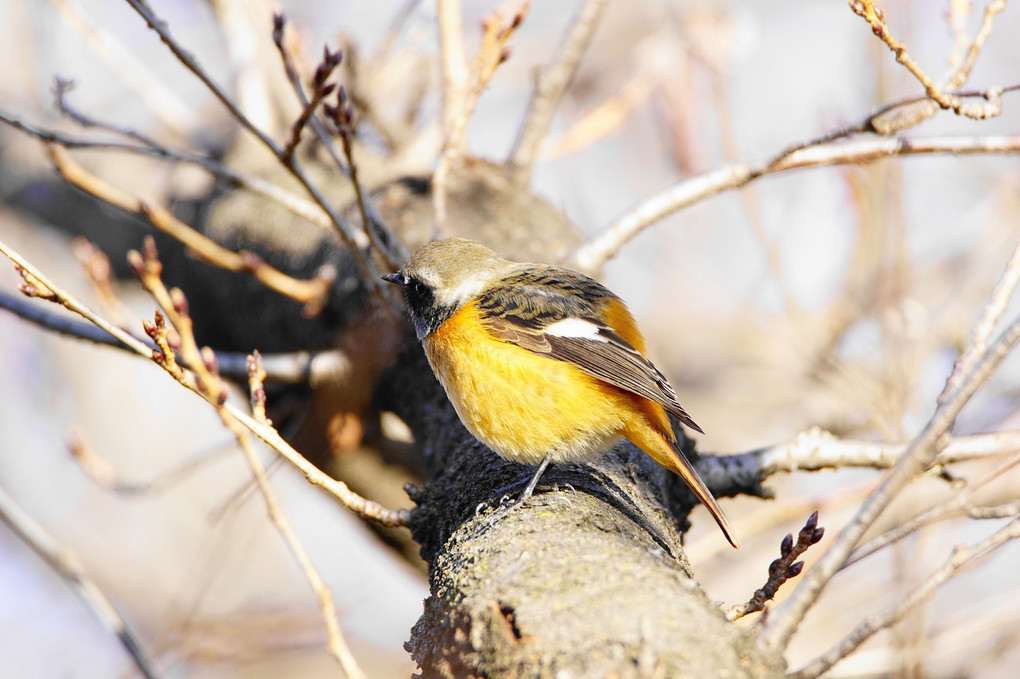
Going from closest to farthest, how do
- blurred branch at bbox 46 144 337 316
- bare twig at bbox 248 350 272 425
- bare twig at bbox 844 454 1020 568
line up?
bare twig at bbox 844 454 1020 568, bare twig at bbox 248 350 272 425, blurred branch at bbox 46 144 337 316

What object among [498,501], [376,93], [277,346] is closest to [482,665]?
[498,501]

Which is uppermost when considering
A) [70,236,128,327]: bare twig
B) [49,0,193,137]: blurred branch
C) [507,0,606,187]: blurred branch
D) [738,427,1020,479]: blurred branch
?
[49,0,193,137]: blurred branch

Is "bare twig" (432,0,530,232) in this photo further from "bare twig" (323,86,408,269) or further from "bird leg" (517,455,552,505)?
"bird leg" (517,455,552,505)

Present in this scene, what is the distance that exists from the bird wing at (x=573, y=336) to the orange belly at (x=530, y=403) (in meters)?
0.05

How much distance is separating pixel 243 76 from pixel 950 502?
4.61m

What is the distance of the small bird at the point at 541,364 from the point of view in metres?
2.62

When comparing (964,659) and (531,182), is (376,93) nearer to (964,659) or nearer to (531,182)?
(531,182)

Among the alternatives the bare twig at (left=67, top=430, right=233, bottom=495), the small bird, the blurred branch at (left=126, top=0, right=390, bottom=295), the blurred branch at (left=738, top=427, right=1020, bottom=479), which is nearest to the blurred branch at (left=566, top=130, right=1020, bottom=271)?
the small bird

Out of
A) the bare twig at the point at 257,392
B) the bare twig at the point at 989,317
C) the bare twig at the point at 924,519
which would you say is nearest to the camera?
the bare twig at the point at 924,519

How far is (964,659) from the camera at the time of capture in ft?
10.2

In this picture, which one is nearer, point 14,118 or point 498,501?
point 498,501

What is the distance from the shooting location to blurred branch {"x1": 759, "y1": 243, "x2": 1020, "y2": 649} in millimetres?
1152

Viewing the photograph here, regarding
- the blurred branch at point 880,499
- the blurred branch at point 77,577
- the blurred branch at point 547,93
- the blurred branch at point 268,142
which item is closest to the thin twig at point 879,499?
the blurred branch at point 880,499

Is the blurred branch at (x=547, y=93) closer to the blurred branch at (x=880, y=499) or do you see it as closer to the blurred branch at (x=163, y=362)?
the blurred branch at (x=163, y=362)
